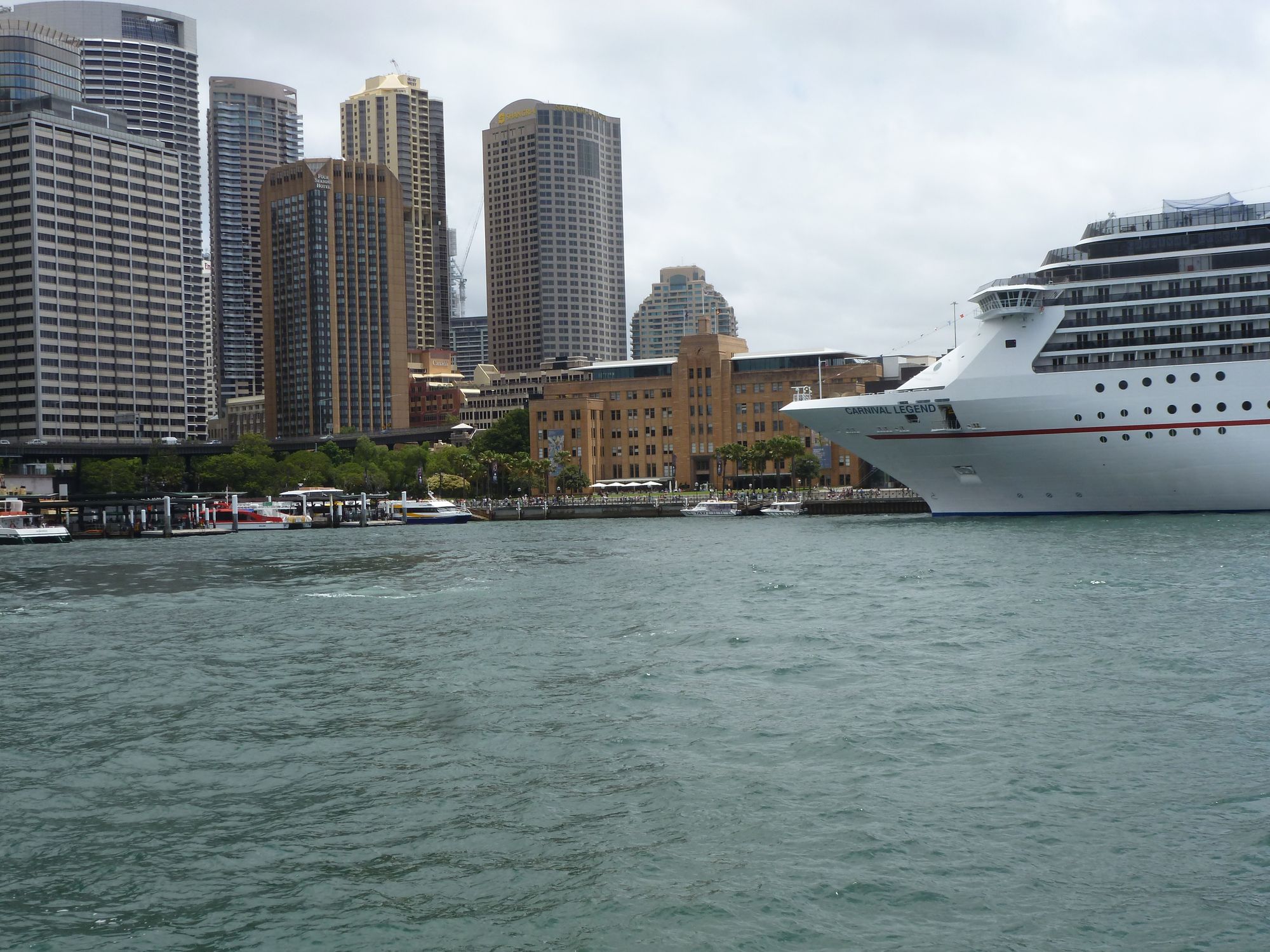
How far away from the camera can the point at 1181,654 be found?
2652 centimetres

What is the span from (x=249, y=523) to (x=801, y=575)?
92441mm

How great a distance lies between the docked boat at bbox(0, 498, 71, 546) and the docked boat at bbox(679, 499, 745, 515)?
198ft

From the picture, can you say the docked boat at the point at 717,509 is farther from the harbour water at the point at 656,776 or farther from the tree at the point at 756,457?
→ the harbour water at the point at 656,776

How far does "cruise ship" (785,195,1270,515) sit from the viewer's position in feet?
225

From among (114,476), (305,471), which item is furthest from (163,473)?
(305,471)

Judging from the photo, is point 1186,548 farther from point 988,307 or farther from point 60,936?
point 60,936

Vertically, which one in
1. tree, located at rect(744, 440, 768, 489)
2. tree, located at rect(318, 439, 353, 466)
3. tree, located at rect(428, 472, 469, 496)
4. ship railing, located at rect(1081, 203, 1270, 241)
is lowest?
tree, located at rect(428, 472, 469, 496)

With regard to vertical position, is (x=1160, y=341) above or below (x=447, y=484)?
above

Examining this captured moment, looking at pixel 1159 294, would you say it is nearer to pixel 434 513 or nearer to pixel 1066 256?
pixel 1066 256

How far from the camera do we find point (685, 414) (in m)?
157

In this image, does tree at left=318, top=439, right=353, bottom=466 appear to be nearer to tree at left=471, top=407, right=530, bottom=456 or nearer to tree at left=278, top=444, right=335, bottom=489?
tree at left=278, top=444, right=335, bottom=489

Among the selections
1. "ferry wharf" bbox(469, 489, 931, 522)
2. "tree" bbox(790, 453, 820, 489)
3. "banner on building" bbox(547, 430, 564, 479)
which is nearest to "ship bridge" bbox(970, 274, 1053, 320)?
"ferry wharf" bbox(469, 489, 931, 522)

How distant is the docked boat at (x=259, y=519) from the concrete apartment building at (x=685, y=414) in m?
40.0

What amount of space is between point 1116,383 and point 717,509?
55132 mm
